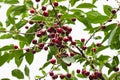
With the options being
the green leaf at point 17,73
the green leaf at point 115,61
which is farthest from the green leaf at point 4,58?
the green leaf at point 115,61

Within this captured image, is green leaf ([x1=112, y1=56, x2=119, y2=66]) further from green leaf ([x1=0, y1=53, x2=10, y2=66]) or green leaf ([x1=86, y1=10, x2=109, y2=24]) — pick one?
green leaf ([x1=0, y1=53, x2=10, y2=66])

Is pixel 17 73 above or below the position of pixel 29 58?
below

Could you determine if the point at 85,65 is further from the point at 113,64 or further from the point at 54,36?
the point at 54,36

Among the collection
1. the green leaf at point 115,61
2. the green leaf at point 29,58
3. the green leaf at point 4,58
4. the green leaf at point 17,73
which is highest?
the green leaf at point 4,58

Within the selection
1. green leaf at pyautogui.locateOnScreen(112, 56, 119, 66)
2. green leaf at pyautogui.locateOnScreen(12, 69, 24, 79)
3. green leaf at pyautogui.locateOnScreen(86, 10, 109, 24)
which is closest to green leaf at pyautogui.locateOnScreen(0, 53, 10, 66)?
green leaf at pyautogui.locateOnScreen(12, 69, 24, 79)

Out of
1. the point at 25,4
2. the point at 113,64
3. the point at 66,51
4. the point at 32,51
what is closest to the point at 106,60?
the point at 113,64

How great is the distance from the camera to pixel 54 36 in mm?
3334

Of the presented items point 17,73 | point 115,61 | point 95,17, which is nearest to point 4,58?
point 17,73

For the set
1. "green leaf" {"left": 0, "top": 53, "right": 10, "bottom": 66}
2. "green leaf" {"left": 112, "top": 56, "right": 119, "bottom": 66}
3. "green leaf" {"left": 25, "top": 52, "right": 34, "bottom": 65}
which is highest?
"green leaf" {"left": 0, "top": 53, "right": 10, "bottom": 66}

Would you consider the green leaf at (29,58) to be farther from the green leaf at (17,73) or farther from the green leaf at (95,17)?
the green leaf at (95,17)

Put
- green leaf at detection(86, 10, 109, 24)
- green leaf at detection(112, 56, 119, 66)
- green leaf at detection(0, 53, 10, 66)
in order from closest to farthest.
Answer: green leaf at detection(86, 10, 109, 24) < green leaf at detection(0, 53, 10, 66) < green leaf at detection(112, 56, 119, 66)

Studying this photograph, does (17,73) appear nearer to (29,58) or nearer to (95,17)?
(29,58)

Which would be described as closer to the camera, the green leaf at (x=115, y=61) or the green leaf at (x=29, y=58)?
the green leaf at (x=29, y=58)

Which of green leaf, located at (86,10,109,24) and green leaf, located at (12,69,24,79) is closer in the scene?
green leaf, located at (86,10,109,24)
